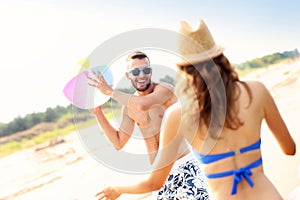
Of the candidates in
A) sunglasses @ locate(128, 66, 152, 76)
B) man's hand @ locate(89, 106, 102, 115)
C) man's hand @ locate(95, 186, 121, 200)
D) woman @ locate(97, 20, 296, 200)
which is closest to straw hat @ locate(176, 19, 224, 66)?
woman @ locate(97, 20, 296, 200)

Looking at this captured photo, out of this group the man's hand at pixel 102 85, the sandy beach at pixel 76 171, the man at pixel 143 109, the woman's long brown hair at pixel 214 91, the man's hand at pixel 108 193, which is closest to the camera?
the woman's long brown hair at pixel 214 91

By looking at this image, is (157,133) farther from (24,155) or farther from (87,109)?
(24,155)

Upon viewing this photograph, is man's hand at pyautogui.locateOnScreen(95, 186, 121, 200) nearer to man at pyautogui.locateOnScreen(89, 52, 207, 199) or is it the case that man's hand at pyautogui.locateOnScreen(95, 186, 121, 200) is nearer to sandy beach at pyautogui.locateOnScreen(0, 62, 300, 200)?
sandy beach at pyautogui.locateOnScreen(0, 62, 300, 200)

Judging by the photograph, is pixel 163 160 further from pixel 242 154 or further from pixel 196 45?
pixel 196 45

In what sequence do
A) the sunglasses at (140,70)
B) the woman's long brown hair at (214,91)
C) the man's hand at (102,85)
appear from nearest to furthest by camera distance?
the woman's long brown hair at (214,91) < the man's hand at (102,85) < the sunglasses at (140,70)

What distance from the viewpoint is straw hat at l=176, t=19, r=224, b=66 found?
71.5 inches

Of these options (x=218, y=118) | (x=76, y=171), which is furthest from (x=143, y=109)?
(x=76, y=171)

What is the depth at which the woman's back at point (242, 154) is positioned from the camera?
5.98 ft

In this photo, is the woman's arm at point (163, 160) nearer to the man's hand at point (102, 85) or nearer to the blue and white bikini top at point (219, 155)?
the blue and white bikini top at point (219, 155)

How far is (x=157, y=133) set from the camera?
287 cm

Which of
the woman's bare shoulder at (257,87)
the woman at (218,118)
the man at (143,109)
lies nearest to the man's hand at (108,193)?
the woman at (218,118)

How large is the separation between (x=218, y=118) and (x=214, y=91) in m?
0.12

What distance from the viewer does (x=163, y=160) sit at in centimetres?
194

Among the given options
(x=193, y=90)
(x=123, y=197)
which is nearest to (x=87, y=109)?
(x=193, y=90)
